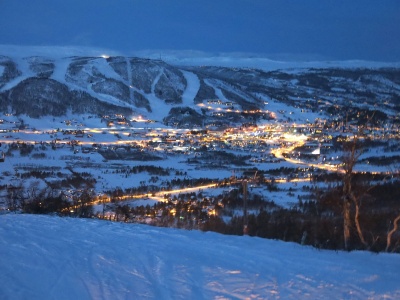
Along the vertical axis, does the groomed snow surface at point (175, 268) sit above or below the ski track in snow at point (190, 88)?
below

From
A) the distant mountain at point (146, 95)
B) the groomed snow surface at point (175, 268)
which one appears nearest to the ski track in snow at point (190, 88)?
the distant mountain at point (146, 95)

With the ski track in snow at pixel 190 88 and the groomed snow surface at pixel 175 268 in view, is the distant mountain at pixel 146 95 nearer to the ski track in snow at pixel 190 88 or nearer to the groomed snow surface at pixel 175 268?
the ski track in snow at pixel 190 88

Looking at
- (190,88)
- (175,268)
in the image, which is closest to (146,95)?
(190,88)

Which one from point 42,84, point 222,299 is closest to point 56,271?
point 222,299

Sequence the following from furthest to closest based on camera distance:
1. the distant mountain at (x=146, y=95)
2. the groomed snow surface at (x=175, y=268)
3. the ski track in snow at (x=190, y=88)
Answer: the ski track in snow at (x=190, y=88) → the distant mountain at (x=146, y=95) → the groomed snow surface at (x=175, y=268)

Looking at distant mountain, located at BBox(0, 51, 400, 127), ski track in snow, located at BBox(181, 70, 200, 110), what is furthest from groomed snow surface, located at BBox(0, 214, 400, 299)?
ski track in snow, located at BBox(181, 70, 200, 110)

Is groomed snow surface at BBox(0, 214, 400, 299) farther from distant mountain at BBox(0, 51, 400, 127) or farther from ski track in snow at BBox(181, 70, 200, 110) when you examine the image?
ski track in snow at BBox(181, 70, 200, 110)
